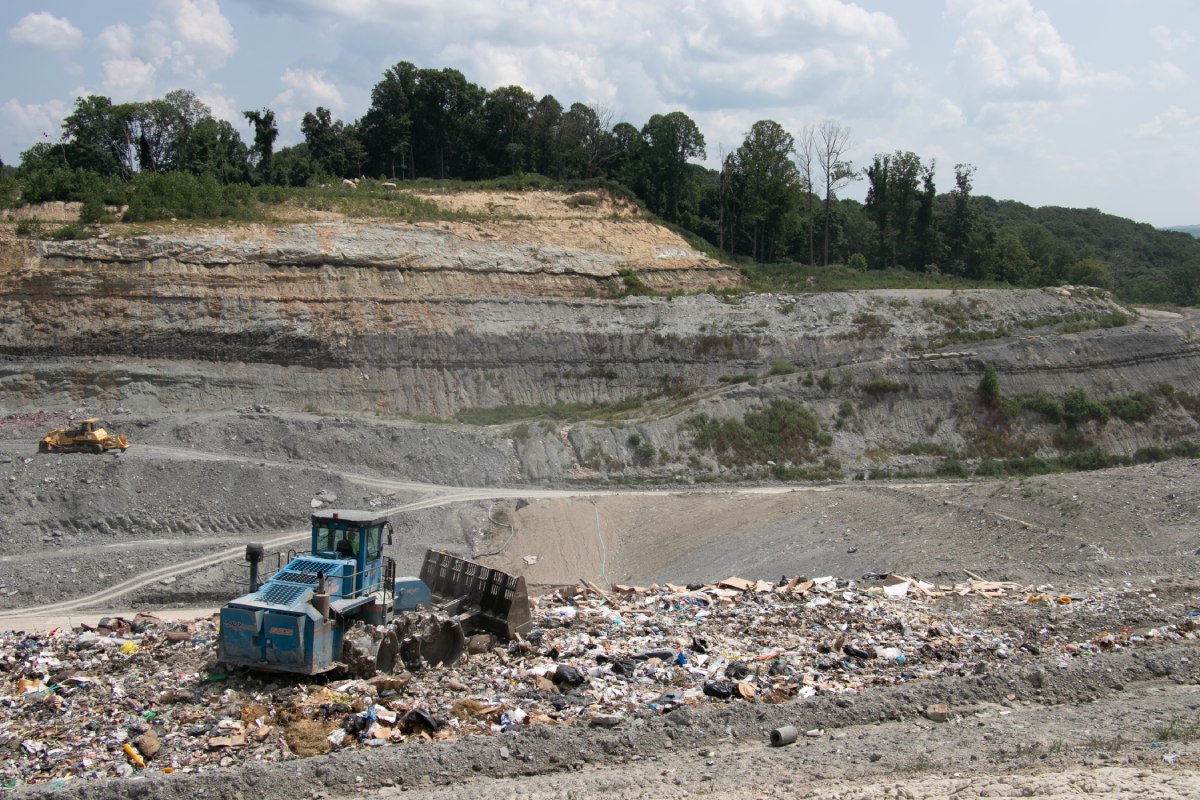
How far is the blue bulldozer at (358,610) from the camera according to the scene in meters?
12.3

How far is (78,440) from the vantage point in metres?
26.9

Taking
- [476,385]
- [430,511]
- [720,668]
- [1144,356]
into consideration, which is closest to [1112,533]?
[720,668]

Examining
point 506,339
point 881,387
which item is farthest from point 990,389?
point 506,339

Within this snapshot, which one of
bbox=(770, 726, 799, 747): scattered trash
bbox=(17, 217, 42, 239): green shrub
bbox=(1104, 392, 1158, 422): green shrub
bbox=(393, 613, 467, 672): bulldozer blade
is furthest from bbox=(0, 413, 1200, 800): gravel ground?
bbox=(1104, 392, 1158, 422): green shrub

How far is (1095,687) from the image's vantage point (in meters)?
12.6

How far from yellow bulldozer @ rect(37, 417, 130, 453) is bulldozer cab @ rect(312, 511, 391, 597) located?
16074mm

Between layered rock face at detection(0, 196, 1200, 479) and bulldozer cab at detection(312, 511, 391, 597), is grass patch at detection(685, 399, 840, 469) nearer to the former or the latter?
layered rock face at detection(0, 196, 1200, 479)

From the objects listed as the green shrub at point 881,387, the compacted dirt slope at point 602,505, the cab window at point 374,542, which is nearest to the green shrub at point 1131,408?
the compacted dirt slope at point 602,505

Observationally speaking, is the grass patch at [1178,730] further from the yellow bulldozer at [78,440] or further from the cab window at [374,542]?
the yellow bulldozer at [78,440]

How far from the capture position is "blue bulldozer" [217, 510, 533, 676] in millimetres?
12328

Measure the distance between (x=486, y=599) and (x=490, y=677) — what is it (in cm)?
202

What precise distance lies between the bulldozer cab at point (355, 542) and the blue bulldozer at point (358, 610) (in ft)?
0.05

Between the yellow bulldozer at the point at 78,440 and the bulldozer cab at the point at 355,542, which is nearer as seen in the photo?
the bulldozer cab at the point at 355,542

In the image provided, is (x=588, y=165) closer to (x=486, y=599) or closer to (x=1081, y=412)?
(x=1081, y=412)
